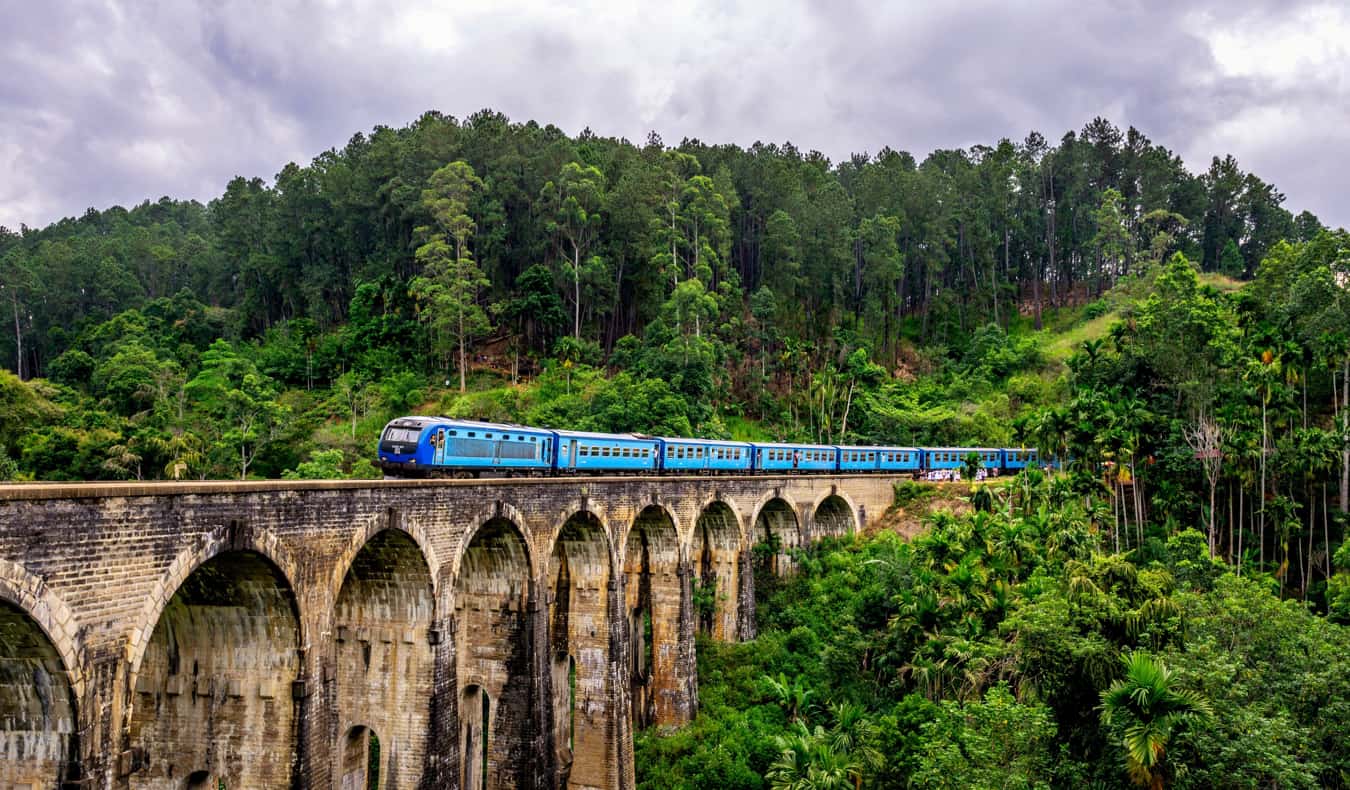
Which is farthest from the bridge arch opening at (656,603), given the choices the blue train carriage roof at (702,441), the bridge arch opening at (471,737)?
the bridge arch opening at (471,737)

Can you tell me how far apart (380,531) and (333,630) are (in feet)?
6.83

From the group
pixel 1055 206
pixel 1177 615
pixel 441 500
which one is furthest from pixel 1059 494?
pixel 1055 206

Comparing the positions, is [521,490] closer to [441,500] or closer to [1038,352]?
[441,500]

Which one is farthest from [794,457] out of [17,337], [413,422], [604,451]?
[17,337]

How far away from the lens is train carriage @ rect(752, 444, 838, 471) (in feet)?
125

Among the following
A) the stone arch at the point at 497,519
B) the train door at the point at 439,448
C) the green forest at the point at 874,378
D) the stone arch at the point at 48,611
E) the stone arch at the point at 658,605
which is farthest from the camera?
the stone arch at the point at 658,605

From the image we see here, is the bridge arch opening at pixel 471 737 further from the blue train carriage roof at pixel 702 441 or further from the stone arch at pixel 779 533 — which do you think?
the stone arch at pixel 779 533

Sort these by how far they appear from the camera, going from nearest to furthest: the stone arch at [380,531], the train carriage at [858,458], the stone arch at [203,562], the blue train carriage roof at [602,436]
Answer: the stone arch at [203,562], the stone arch at [380,531], the blue train carriage roof at [602,436], the train carriage at [858,458]

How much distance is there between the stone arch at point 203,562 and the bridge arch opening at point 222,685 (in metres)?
0.37

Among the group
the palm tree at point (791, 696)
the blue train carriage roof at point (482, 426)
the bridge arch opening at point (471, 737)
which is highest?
the blue train carriage roof at point (482, 426)

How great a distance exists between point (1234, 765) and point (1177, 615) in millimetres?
4965

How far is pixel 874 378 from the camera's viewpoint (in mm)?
61719

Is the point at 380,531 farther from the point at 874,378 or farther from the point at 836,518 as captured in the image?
the point at 874,378

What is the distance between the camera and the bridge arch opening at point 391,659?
1767cm
